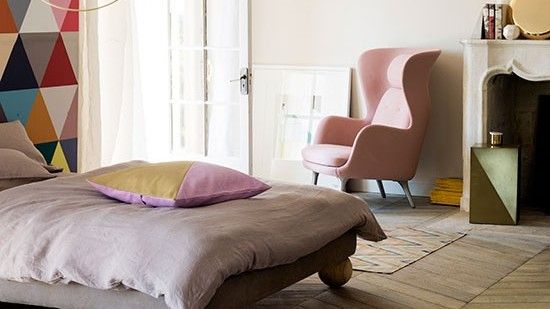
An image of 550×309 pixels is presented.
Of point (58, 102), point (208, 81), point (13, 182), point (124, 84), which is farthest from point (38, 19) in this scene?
point (208, 81)

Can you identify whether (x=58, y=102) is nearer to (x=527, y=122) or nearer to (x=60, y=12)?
(x=60, y=12)

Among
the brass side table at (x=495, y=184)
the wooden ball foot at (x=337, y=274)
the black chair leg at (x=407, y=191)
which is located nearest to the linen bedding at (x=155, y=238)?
the wooden ball foot at (x=337, y=274)

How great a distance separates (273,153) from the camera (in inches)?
293

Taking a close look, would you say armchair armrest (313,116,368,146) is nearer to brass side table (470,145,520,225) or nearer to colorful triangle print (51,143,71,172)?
brass side table (470,145,520,225)

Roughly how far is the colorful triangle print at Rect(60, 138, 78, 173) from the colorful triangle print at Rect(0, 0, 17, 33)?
790mm

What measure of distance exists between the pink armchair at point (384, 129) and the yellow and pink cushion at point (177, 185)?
219 centimetres

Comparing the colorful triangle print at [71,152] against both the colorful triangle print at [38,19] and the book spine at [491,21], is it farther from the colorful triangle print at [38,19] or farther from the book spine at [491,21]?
the book spine at [491,21]

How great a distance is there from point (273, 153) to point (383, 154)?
4.09 feet

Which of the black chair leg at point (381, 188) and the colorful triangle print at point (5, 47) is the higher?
the colorful triangle print at point (5, 47)

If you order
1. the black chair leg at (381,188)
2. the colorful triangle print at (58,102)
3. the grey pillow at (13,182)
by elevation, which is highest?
the colorful triangle print at (58,102)

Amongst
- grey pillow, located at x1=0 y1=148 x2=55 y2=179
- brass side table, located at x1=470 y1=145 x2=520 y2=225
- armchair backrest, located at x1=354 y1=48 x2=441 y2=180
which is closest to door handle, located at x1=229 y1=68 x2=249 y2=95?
armchair backrest, located at x1=354 y1=48 x2=441 y2=180

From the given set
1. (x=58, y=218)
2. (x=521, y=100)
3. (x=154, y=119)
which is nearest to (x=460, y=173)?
(x=521, y=100)

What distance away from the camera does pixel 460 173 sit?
6824mm

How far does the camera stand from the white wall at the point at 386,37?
6.78 m
